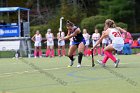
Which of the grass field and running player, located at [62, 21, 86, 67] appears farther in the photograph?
running player, located at [62, 21, 86, 67]

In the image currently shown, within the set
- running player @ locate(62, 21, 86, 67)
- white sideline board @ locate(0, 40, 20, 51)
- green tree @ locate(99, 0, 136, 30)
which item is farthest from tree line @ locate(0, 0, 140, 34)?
running player @ locate(62, 21, 86, 67)

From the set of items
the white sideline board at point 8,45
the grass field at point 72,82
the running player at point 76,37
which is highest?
the running player at point 76,37

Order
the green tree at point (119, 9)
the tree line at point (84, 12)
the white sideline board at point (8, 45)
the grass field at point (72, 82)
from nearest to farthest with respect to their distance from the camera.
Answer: the grass field at point (72, 82), the white sideline board at point (8, 45), the tree line at point (84, 12), the green tree at point (119, 9)

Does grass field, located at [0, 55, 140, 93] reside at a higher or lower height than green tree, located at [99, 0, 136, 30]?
lower

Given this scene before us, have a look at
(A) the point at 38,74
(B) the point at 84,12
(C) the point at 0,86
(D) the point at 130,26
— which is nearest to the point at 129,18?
(D) the point at 130,26

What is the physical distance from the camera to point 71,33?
65.3 feet

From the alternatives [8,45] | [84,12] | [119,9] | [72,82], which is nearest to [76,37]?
[72,82]

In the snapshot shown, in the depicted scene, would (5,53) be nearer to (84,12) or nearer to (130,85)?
(84,12)

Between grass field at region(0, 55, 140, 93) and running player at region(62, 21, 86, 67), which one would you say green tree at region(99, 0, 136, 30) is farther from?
grass field at region(0, 55, 140, 93)

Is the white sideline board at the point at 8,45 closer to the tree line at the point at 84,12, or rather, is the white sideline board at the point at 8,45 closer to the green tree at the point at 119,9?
the tree line at the point at 84,12

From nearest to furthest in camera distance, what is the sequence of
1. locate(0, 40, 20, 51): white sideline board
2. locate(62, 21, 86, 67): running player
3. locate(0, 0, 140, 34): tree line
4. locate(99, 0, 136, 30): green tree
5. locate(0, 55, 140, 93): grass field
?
locate(0, 55, 140, 93): grass field → locate(62, 21, 86, 67): running player → locate(0, 40, 20, 51): white sideline board → locate(0, 0, 140, 34): tree line → locate(99, 0, 136, 30): green tree

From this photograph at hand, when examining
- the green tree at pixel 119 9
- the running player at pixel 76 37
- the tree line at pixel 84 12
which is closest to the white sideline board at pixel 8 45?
the tree line at pixel 84 12

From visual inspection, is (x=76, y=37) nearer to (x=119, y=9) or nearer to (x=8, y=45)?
(x=8, y=45)

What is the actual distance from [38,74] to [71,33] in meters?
3.51
